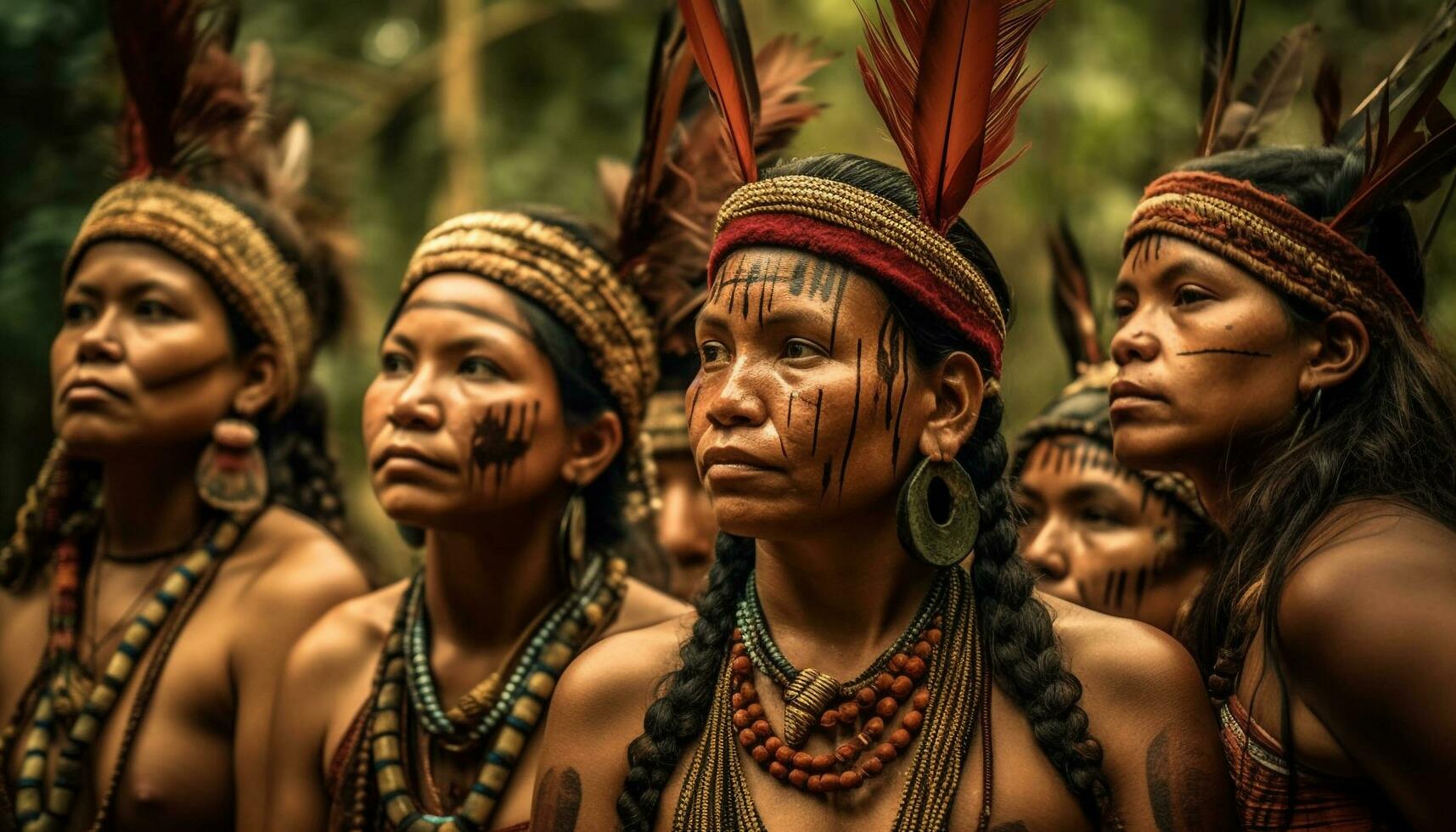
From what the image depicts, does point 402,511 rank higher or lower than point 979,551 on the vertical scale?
higher

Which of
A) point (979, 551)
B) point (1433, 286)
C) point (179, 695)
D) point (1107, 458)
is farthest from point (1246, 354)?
point (179, 695)

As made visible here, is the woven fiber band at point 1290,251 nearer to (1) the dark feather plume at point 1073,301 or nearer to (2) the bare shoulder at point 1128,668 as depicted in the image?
(2) the bare shoulder at point 1128,668

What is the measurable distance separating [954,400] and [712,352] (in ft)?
1.62

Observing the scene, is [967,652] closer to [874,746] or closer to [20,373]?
[874,746]

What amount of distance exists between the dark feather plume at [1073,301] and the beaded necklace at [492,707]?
1832mm

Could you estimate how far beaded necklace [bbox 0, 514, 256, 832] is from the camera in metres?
4.46

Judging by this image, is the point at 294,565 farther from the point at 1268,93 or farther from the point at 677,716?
the point at 1268,93

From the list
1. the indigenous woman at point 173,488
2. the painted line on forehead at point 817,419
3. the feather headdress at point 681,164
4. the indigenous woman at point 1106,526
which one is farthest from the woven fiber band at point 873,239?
the indigenous woman at point 173,488

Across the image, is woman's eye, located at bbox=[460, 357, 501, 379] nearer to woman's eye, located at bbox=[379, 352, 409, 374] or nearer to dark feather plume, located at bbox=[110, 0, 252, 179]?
woman's eye, located at bbox=[379, 352, 409, 374]

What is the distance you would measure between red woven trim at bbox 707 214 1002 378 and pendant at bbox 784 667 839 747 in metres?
0.73

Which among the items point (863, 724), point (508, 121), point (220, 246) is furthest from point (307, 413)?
point (508, 121)

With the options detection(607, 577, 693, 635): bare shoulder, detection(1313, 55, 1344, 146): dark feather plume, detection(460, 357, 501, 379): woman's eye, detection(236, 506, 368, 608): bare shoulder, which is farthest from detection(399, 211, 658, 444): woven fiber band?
detection(1313, 55, 1344, 146): dark feather plume

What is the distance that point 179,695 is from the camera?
179 inches

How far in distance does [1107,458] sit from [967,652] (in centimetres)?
188
